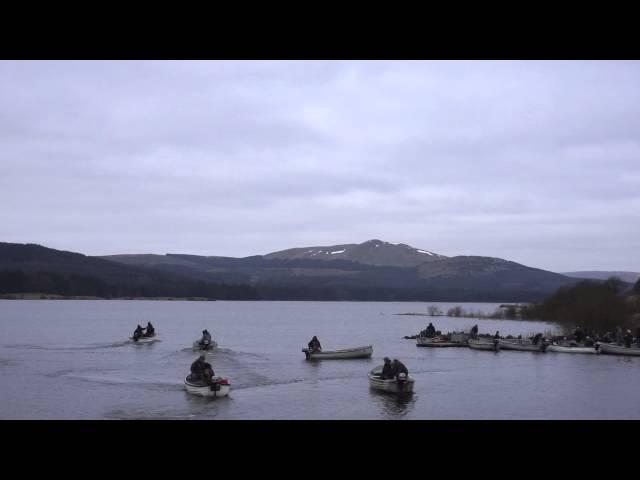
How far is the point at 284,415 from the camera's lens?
29.2m

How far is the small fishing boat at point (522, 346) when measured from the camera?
65.2m

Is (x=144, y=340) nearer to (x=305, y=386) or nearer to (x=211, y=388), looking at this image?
(x=305, y=386)

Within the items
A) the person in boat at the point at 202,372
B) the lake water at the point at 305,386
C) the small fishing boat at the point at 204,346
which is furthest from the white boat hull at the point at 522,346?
the person in boat at the point at 202,372

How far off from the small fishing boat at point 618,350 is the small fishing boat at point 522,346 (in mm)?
5682

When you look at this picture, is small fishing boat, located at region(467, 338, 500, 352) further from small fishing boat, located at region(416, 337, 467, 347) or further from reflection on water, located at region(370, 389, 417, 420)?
reflection on water, located at region(370, 389, 417, 420)

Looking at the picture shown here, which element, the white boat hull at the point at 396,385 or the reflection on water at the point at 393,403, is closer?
the reflection on water at the point at 393,403

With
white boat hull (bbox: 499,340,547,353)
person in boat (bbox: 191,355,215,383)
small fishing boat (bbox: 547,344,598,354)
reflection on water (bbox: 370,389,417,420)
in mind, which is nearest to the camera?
reflection on water (bbox: 370,389,417,420)

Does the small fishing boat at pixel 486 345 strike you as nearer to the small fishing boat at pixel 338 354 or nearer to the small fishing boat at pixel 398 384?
the small fishing boat at pixel 338 354

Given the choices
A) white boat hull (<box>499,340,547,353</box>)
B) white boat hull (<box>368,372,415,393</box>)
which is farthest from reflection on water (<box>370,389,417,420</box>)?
white boat hull (<box>499,340,547,353</box>)

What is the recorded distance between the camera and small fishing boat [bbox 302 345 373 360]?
5659cm
